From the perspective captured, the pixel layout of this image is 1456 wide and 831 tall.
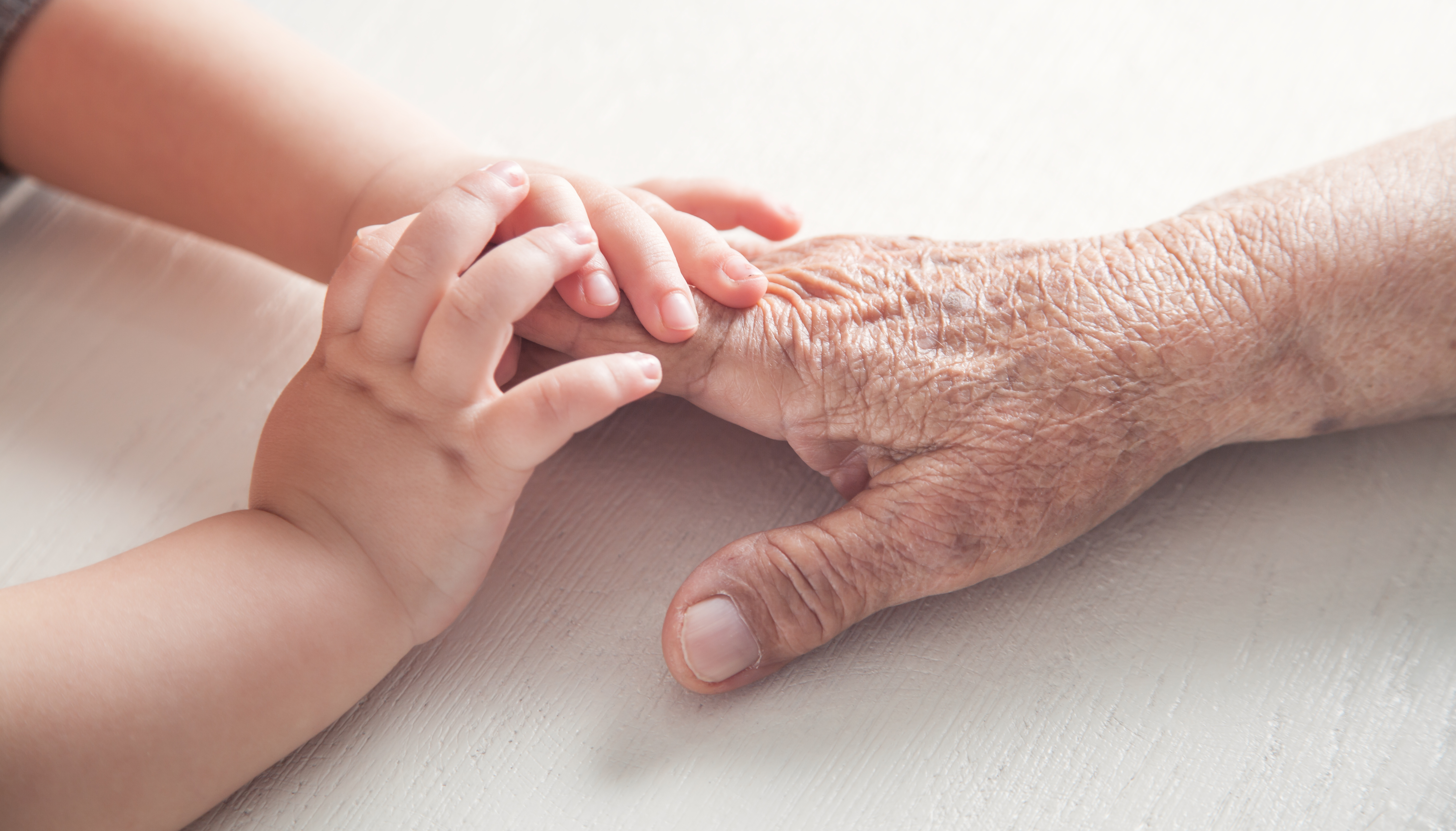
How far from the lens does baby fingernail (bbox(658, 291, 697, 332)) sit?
2.48ft

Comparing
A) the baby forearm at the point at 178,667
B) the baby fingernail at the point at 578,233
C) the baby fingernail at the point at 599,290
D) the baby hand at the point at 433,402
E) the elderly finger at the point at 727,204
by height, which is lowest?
the baby forearm at the point at 178,667

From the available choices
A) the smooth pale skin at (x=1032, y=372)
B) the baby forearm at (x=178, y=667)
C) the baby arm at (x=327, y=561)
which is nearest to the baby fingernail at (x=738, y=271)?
the smooth pale skin at (x=1032, y=372)

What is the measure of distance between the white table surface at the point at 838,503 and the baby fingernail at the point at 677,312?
180mm

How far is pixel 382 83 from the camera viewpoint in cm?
125

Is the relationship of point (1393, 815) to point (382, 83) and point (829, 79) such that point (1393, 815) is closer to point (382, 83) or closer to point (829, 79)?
point (829, 79)

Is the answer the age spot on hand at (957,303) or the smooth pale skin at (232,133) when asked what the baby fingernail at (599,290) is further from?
the age spot on hand at (957,303)

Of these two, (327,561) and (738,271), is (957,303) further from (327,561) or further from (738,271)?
(327,561)

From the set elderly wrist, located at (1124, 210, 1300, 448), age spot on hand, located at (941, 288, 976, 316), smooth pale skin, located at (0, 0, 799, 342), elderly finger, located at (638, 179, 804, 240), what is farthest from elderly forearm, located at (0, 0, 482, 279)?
elderly wrist, located at (1124, 210, 1300, 448)

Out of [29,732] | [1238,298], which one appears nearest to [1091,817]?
[1238,298]

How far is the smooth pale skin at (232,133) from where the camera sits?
0.95 metres

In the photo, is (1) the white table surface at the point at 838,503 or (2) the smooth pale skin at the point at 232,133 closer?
(1) the white table surface at the point at 838,503

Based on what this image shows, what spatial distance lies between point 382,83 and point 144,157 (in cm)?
34

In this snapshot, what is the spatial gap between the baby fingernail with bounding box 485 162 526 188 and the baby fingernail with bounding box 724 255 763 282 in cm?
19

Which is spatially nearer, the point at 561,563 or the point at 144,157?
the point at 561,563
